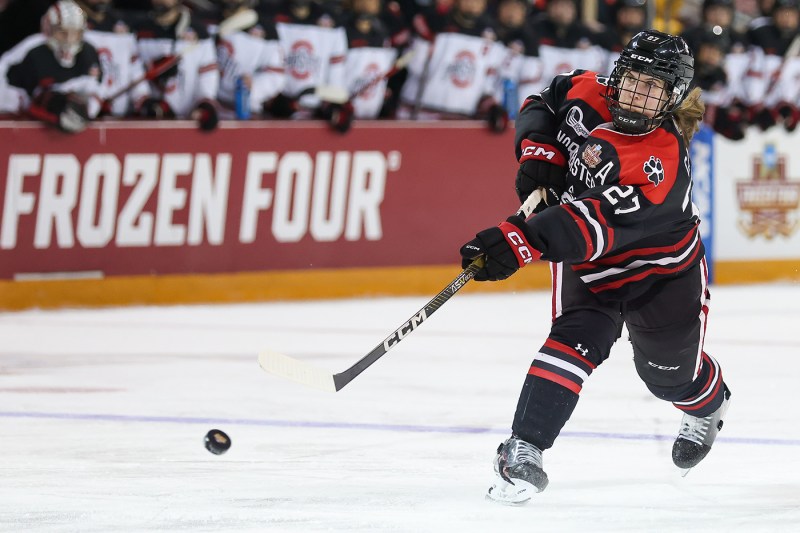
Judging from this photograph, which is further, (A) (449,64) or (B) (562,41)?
(B) (562,41)

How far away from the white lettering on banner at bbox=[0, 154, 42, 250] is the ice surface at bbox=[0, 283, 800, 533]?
1.28ft

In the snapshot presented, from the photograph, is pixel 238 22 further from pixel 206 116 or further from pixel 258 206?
pixel 258 206

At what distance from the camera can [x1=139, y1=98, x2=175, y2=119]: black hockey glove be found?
699 cm

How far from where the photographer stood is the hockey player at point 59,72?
260 inches

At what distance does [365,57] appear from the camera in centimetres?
769

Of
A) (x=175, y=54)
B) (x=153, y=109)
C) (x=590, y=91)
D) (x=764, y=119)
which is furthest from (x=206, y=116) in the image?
(x=590, y=91)

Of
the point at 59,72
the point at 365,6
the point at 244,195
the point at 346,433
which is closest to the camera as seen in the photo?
the point at 346,433

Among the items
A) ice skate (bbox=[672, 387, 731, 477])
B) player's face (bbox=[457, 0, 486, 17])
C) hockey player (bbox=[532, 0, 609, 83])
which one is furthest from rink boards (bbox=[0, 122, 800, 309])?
ice skate (bbox=[672, 387, 731, 477])

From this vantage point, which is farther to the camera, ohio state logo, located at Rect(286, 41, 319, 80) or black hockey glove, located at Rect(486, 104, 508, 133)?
black hockey glove, located at Rect(486, 104, 508, 133)

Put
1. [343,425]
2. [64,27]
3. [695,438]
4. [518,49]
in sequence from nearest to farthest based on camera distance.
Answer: [695,438], [343,425], [64,27], [518,49]

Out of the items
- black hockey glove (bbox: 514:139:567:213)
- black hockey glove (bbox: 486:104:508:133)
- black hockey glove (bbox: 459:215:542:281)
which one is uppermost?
black hockey glove (bbox: 514:139:567:213)

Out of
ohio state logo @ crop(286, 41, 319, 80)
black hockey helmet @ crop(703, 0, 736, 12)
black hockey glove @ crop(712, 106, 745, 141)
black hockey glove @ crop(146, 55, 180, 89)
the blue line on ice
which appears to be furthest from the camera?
black hockey helmet @ crop(703, 0, 736, 12)

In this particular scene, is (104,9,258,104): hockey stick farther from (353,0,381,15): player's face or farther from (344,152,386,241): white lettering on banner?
(344,152,386,241): white lettering on banner

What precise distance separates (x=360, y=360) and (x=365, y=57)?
15.0 feet
